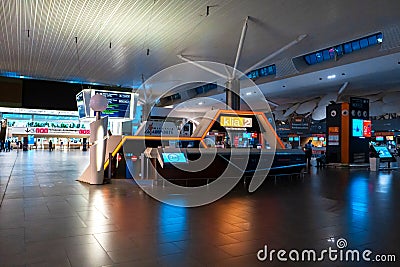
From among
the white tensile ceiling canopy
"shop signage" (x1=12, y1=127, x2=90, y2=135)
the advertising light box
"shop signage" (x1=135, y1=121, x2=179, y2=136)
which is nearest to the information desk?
"shop signage" (x1=135, y1=121, x2=179, y2=136)

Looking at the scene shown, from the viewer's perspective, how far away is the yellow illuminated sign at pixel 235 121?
9.22 m

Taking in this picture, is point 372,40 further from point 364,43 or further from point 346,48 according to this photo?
point 346,48

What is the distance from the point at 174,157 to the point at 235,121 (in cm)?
276

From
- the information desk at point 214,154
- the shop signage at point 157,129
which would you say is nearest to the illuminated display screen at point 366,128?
the information desk at point 214,154

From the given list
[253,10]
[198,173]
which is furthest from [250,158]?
[253,10]

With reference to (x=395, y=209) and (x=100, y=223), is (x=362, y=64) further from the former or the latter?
(x=100, y=223)

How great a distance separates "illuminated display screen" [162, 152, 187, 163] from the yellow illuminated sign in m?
2.08

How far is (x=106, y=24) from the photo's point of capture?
33.1 feet

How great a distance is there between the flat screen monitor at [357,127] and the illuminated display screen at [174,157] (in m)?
10.9

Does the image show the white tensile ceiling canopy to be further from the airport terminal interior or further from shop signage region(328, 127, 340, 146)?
shop signage region(328, 127, 340, 146)

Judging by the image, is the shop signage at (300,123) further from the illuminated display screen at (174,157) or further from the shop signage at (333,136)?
the illuminated display screen at (174,157)

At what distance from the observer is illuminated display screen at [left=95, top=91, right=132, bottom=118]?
15.4 meters

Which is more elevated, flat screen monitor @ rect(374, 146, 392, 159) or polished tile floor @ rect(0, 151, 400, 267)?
flat screen monitor @ rect(374, 146, 392, 159)

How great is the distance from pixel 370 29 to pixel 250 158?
7032 millimetres
